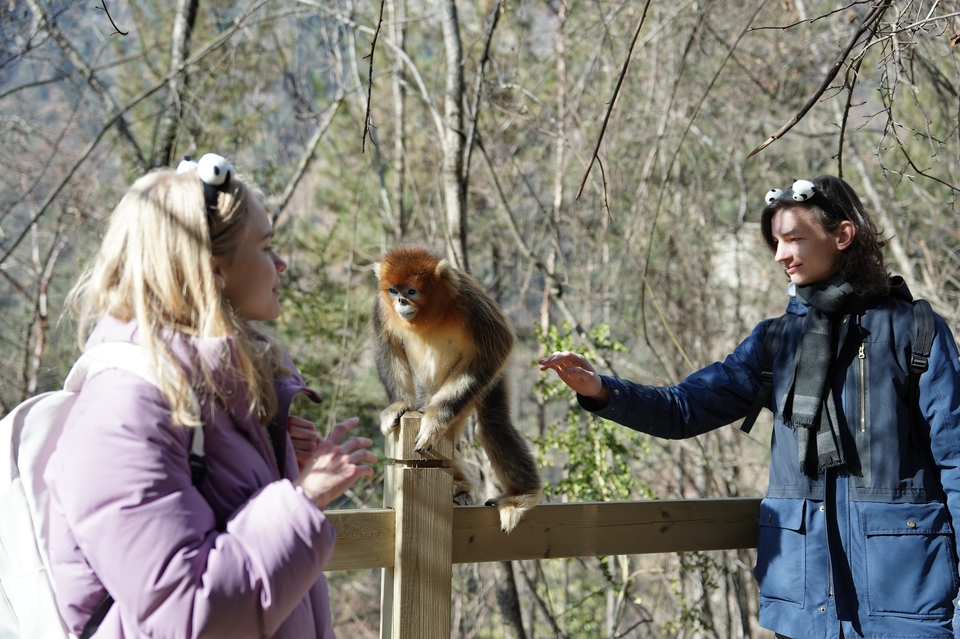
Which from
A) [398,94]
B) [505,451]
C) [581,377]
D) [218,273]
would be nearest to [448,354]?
[505,451]

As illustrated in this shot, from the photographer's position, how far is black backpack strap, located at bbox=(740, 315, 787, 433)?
227cm

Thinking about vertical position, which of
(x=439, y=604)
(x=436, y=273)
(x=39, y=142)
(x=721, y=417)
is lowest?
(x=439, y=604)

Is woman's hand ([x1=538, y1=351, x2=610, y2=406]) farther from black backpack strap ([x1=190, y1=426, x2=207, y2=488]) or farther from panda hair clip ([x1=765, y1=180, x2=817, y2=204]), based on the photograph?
black backpack strap ([x1=190, y1=426, x2=207, y2=488])

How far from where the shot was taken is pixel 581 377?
2189 mm

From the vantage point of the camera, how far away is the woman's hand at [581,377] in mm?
2191

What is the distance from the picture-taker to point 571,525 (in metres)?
2.25

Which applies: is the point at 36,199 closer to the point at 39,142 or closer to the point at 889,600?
the point at 39,142

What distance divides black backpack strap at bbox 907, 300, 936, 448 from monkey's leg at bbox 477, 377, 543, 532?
1108 mm

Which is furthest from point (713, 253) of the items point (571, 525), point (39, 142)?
point (39, 142)

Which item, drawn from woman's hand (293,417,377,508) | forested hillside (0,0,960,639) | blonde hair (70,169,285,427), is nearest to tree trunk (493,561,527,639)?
forested hillside (0,0,960,639)

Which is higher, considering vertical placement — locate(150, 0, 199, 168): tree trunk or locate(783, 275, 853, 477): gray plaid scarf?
locate(150, 0, 199, 168): tree trunk

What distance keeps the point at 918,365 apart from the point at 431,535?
4.24ft

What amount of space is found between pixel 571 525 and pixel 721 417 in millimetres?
541

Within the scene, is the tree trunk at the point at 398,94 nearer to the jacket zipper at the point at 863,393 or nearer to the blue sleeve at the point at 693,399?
the blue sleeve at the point at 693,399
